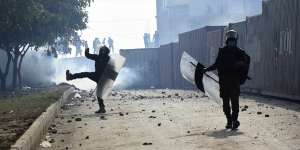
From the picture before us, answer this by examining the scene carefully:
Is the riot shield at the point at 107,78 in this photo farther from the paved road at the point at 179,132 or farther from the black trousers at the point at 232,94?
the black trousers at the point at 232,94

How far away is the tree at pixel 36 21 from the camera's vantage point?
2762 cm

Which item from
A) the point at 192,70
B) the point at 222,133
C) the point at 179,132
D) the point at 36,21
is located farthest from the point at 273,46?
the point at 36,21

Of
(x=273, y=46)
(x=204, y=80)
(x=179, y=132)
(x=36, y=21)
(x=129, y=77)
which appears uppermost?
(x=36, y=21)

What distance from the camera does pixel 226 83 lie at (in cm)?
988

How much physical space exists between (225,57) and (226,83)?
429mm

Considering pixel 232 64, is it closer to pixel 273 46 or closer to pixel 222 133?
pixel 222 133

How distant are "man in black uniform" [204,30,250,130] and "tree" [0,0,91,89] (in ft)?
60.5

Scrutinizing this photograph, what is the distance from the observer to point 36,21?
31516 mm

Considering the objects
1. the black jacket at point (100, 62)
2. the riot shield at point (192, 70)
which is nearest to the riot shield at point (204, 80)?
the riot shield at point (192, 70)

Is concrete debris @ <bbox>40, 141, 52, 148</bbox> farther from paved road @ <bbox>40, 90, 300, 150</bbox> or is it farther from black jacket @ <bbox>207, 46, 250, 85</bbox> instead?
black jacket @ <bbox>207, 46, 250, 85</bbox>

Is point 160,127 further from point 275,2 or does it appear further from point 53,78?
point 53,78

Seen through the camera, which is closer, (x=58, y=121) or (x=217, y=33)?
(x=58, y=121)

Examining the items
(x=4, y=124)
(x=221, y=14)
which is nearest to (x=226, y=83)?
(x=4, y=124)

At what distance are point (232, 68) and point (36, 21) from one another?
23.0m
